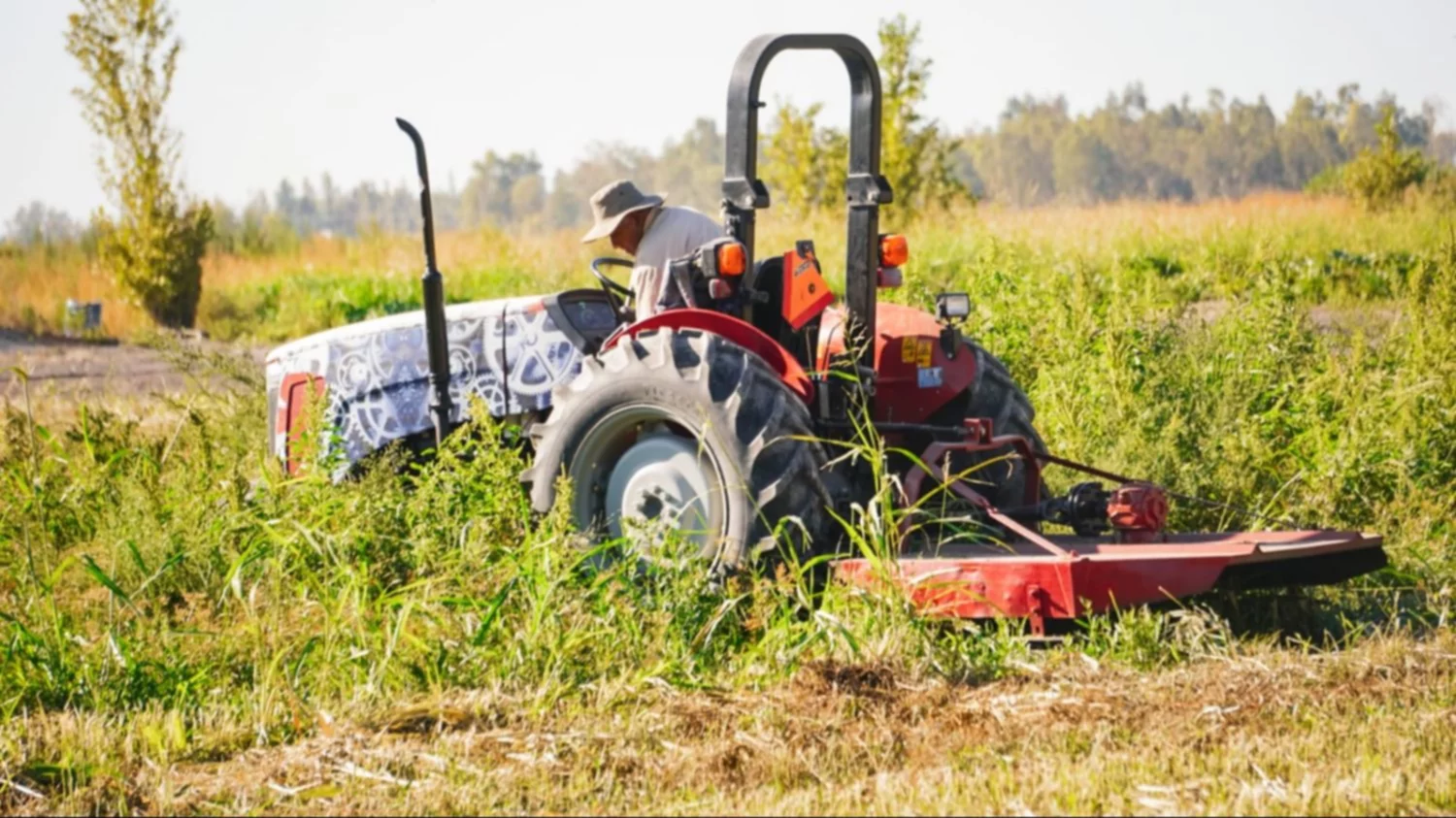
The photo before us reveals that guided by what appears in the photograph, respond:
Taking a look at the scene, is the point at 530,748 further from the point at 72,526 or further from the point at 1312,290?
the point at 1312,290

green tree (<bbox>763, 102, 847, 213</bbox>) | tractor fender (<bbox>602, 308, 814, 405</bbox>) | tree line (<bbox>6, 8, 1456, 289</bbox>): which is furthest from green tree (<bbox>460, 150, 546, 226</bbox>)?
tractor fender (<bbox>602, 308, 814, 405</bbox>)

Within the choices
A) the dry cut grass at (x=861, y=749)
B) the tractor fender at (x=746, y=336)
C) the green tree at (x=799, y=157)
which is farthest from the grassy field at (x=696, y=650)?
the green tree at (x=799, y=157)

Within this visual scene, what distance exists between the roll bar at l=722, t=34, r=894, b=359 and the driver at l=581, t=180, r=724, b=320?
526mm

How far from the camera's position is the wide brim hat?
7.21 m

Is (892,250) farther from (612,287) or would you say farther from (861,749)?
(861,749)

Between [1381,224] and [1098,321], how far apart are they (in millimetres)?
10325

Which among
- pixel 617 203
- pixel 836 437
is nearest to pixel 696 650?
pixel 836 437

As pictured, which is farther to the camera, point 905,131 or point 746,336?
point 905,131

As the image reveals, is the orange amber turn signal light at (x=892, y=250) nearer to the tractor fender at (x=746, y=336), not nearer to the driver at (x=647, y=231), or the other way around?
the tractor fender at (x=746, y=336)

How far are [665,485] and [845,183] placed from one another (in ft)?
4.30

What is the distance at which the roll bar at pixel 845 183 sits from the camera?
6184mm

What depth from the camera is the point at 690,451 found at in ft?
20.1

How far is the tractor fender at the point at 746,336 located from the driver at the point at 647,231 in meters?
0.23

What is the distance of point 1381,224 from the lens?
19297 millimetres
